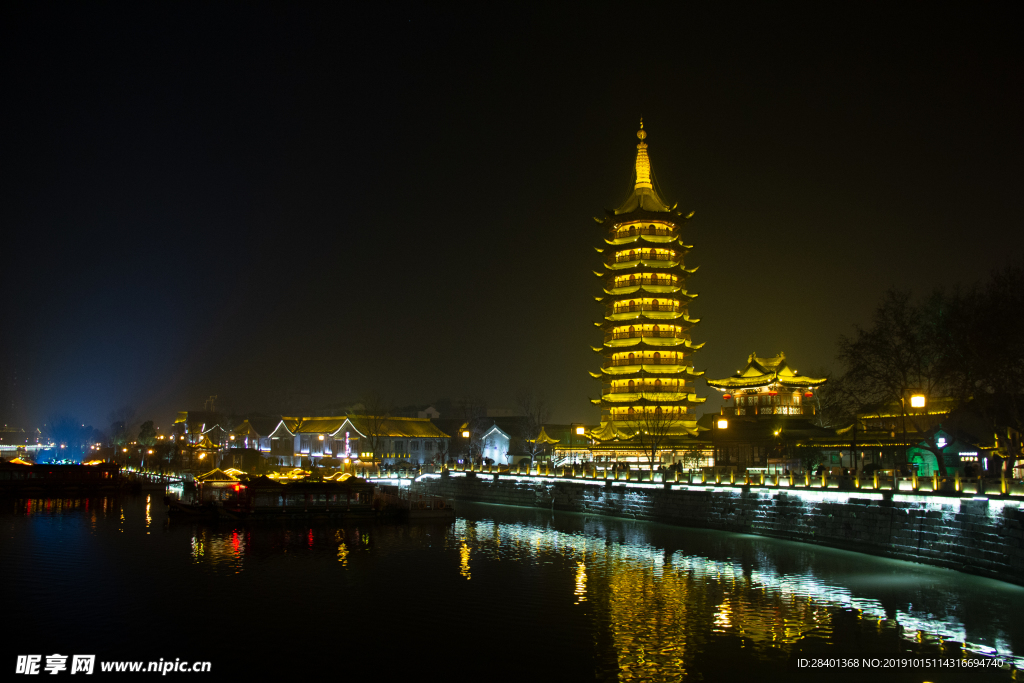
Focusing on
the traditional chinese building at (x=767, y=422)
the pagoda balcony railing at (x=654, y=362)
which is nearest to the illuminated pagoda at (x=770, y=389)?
the traditional chinese building at (x=767, y=422)

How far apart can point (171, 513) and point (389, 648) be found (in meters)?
31.2

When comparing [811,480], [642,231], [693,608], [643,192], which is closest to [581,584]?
[693,608]

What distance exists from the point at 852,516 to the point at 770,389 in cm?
3639

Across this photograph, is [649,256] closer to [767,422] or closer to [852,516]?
[767,422]

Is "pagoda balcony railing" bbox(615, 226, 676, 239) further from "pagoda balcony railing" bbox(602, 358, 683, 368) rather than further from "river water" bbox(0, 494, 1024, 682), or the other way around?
"river water" bbox(0, 494, 1024, 682)

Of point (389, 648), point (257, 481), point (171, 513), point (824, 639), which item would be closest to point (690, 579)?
point (824, 639)

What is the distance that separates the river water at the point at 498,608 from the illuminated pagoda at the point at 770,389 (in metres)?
32.1

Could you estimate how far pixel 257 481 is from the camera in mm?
47188

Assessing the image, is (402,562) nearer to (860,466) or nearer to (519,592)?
(519,592)

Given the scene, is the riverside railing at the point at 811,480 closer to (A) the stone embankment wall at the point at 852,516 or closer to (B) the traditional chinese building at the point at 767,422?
(A) the stone embankment wall at the point at 852,516

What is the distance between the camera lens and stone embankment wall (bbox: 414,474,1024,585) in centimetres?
2700

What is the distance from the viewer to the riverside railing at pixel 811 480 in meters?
28.5

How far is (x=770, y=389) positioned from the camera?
69.3m

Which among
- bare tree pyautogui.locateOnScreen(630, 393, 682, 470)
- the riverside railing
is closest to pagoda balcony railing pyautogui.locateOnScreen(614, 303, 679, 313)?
bare tree pyautogui.locateOnScreen(630, 393, 682, 470)
